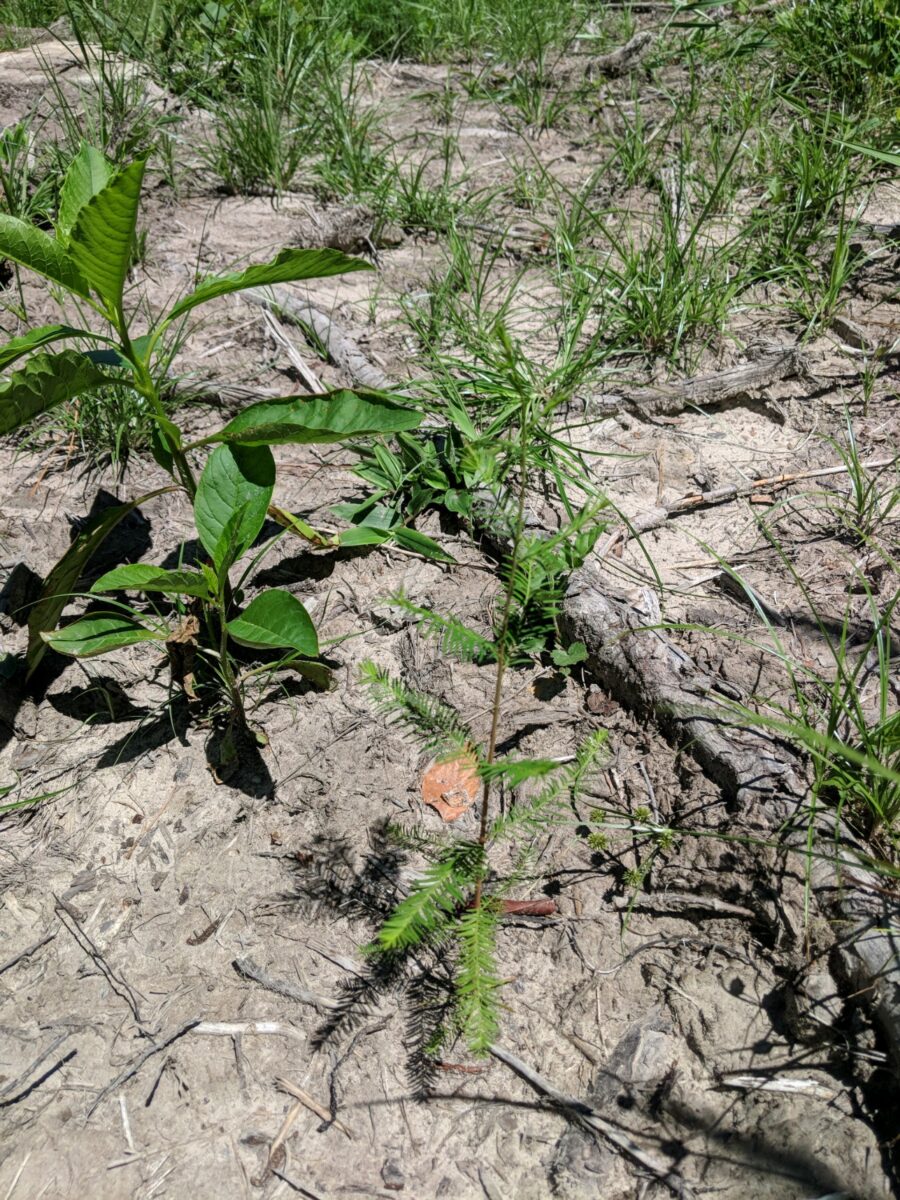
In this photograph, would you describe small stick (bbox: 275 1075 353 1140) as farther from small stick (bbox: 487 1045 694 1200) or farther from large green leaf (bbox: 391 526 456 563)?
large green leaf (bbox: 391 526 456 563)

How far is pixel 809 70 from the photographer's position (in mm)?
3943

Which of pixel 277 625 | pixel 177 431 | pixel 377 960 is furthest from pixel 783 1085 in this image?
pixel 177 431

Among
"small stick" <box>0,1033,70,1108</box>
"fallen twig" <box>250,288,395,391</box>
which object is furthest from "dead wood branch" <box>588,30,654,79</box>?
"small stick" <box>0,1033,70,1108</box>

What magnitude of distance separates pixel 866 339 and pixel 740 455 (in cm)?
67

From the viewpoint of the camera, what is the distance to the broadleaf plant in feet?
6.49

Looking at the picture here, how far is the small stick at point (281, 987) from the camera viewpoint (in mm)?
1804

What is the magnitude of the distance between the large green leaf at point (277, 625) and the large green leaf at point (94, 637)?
211 mm

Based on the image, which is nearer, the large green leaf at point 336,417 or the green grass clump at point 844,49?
the large green leaf at point 336,417

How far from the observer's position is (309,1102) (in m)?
1.68

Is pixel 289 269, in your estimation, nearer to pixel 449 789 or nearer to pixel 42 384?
pixel 42 384

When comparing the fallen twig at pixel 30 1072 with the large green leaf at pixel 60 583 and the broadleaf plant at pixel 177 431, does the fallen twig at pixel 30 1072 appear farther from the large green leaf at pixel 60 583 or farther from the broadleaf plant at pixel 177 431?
the large green leaf at pixel 60 583

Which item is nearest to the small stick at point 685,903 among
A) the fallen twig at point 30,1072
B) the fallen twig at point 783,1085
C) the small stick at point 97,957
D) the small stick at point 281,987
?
the fallen twig at point 783,1085

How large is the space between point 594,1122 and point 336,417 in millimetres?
1530

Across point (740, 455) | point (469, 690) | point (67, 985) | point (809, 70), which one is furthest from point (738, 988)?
point (809, 70)
